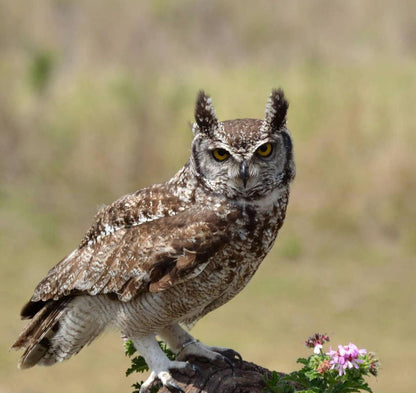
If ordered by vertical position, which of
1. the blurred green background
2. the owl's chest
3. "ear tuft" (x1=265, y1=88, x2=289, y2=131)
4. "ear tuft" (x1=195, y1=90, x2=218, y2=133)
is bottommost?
the owl's chest

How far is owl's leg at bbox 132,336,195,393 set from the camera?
315cm

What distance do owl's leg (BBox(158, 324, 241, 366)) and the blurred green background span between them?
444 centimetres

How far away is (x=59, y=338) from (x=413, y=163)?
841cm

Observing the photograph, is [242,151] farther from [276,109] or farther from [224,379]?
[224,379]

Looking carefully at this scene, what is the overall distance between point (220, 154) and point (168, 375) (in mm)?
A: 932

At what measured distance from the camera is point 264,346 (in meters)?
8.69

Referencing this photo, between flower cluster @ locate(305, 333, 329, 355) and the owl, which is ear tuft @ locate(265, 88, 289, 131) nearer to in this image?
the owl

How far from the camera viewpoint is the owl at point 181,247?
304 centimetres

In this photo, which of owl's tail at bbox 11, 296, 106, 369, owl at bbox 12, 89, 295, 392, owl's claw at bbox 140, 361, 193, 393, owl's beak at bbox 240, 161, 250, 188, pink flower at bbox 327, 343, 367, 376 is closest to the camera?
pink flower at bbox 327, 343, 367, 376

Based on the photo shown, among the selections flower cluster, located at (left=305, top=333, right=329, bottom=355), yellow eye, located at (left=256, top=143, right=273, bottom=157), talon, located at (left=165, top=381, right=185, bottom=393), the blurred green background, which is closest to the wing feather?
yellow eye, located at (left=256, top=143, right=273, bottom=157)

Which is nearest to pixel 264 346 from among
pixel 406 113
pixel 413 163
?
pixel 413 163

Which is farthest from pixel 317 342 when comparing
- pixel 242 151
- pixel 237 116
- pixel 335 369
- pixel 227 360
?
pixel 237 116

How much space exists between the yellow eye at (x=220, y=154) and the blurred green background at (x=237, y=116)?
16.6 ft

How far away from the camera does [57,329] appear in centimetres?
336
